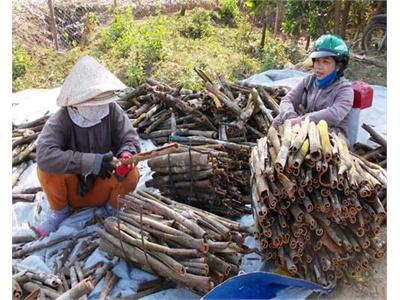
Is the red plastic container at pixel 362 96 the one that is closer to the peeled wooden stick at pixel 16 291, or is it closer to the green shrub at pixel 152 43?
the peeled wooden stick at pixel 16 291

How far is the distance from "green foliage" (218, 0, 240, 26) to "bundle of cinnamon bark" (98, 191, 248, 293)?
8719mm

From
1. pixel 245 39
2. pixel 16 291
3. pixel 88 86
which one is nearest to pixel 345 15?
pixel 245 39

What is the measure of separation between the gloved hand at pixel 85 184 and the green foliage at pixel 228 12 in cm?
842

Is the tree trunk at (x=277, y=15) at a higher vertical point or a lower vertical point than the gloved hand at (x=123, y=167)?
higher

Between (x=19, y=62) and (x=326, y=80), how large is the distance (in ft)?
20.3

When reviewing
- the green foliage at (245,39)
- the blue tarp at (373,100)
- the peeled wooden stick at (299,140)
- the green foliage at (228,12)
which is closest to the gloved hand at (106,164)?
the peeled wooden stick at (299,140)

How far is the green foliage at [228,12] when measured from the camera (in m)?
11.5

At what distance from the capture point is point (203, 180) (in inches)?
154

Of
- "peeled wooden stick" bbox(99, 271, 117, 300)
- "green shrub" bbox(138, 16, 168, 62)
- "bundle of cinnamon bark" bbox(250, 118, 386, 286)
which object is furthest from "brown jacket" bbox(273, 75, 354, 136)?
"green shrub" bbox(138, 16, 168, 62)

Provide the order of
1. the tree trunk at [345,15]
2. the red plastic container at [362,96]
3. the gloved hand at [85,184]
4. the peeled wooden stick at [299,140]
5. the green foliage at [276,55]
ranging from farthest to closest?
the tree trunk at [345,15] → the green foliage at [276,55] → the red plastic container at [362,96] → the gloved hand at [85,184] → the peeled wooden stick at [299,140]

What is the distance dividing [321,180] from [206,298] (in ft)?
3.44

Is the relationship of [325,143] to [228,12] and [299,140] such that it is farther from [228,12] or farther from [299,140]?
[228,12]

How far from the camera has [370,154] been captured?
15.6ft

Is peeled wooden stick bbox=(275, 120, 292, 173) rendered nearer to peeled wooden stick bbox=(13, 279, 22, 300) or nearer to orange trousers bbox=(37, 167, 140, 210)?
orange trousers bbox=(37, 167, 140, 210)
